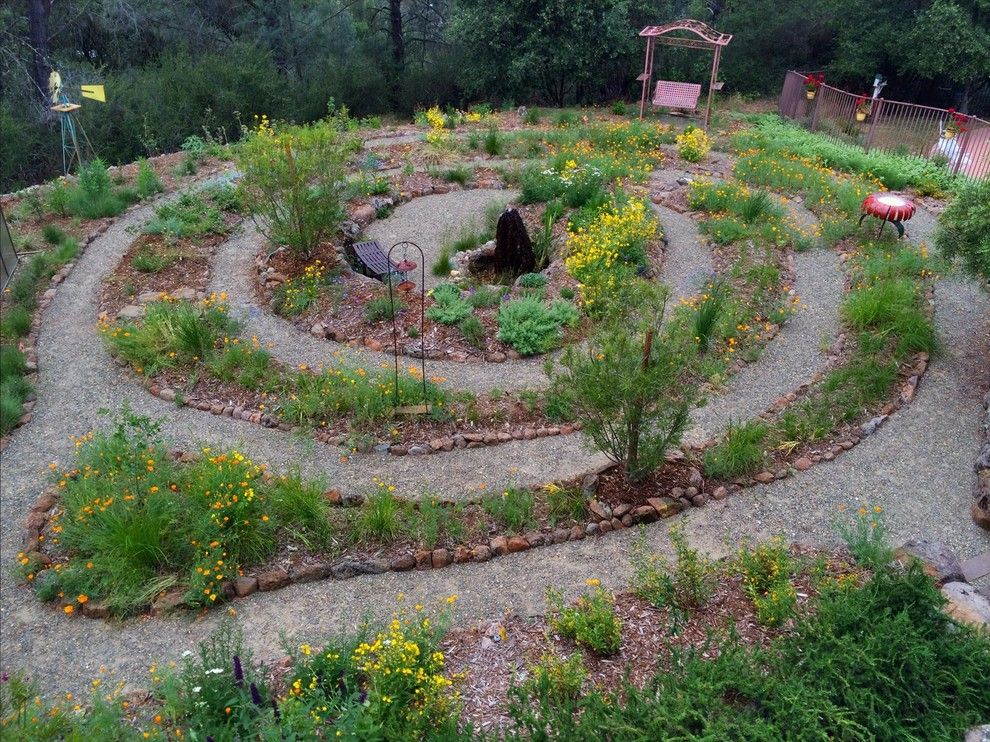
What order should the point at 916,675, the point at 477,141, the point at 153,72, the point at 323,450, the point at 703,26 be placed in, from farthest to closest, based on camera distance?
the point at 153,72, the point at 703,26, the point at 477,141, the point at 323,450, the point at 916,675

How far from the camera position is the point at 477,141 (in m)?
15.0

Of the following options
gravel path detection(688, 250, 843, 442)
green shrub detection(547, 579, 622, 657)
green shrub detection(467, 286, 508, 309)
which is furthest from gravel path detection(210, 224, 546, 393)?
green shrub detection(547, 579, 622, 657)

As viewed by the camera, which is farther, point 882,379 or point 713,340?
point 713,340

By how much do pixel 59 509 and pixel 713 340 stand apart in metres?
6.53

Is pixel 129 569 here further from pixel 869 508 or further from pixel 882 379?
pixel 882 379

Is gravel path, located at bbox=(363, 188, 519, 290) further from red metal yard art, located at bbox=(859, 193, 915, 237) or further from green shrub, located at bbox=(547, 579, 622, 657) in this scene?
green shrub, located at bbox=(547, 579, 622, 657)

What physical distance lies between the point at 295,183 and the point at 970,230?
25.0ft

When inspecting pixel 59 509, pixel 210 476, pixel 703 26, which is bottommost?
pixel 59 509

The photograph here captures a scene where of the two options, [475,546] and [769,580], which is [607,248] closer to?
[475,546]

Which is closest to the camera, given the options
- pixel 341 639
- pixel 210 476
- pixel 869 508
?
pixel 341 639

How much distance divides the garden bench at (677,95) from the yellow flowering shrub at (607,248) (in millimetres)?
7616

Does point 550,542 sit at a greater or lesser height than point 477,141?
lesser

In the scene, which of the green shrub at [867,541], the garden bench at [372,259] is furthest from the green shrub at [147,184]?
the green shrub at [867,541]

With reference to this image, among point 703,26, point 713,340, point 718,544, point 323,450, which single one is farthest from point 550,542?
point 703,26
